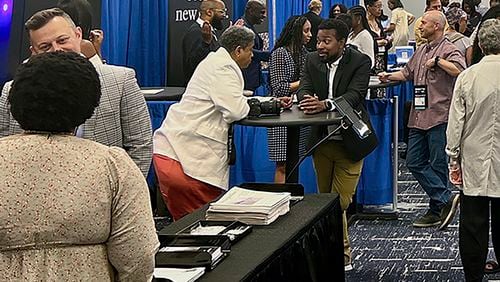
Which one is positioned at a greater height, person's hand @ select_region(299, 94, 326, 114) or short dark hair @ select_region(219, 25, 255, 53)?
short dark hair @ select_region(219, 25, 255, 53)

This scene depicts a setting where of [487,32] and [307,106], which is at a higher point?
[487,32]

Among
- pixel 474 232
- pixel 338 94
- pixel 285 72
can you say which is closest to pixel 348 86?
pixel 338 94

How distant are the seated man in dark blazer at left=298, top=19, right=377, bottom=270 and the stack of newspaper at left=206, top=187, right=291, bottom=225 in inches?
60.9

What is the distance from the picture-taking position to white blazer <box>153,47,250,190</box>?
421 cm

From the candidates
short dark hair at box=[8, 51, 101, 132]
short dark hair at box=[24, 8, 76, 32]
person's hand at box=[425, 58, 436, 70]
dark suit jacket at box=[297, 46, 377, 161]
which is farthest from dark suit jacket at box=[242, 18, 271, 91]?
short dark hair at box=[8, 51, 101, 132]


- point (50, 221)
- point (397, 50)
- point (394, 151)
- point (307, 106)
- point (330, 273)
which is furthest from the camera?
point (397, 50)

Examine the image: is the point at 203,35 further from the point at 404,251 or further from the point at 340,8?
the point at 404,251

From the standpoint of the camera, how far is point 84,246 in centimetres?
177

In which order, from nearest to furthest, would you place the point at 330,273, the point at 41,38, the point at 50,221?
the point at 50,221 → the point at 41,38 → the point at 330,273

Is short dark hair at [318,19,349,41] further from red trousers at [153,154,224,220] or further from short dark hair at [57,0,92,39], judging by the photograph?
short dark hair at [57,0,92,39]

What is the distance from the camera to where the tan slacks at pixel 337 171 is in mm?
4730

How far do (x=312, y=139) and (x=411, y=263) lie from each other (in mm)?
939

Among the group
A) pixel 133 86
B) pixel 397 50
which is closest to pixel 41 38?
pixel 133 86

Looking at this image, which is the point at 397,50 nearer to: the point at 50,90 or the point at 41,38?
the point at 41,38
